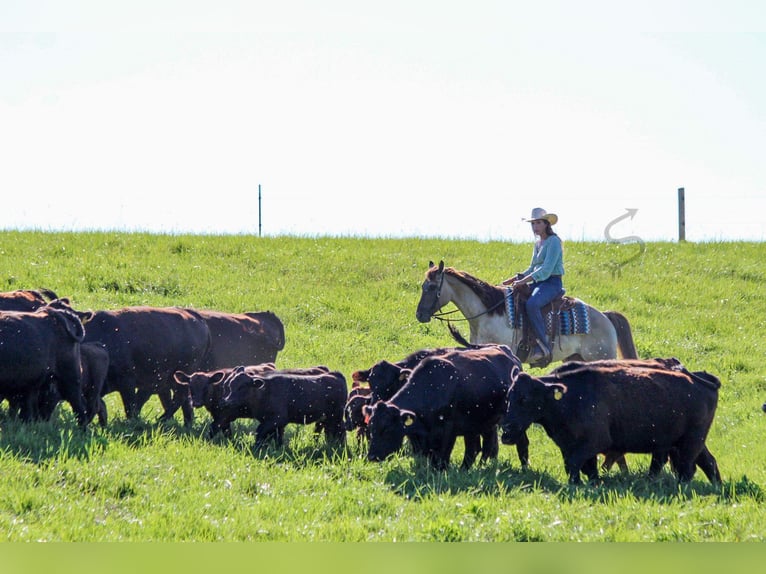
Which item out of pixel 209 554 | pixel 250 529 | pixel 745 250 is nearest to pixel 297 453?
pixel 250 529

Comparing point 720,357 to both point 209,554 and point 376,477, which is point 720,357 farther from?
point 209,554

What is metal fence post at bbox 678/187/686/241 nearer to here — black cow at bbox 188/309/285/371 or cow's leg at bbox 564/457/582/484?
Result: black cow at bbox 188/309/285/371

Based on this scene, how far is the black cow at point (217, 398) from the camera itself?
11016mm

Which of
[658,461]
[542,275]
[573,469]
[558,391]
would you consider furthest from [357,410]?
[542,275]

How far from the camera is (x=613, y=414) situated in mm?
10047

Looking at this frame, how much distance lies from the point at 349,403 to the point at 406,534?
4.26 meters

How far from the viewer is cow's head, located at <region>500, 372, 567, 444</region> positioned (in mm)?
10008

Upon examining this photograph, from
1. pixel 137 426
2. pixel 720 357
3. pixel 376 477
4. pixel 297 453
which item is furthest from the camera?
pixel 720 357

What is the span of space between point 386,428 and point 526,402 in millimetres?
1431

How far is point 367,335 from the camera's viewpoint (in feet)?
64.4

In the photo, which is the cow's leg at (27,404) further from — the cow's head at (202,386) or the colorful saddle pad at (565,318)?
the colorful saddle pad at (565,318)

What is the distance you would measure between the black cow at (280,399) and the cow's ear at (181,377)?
1.08 metres

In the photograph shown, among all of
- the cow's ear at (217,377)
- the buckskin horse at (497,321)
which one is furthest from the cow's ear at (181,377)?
the buckskin horse at (497,321)

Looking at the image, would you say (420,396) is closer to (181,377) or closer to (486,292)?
(181,377)
